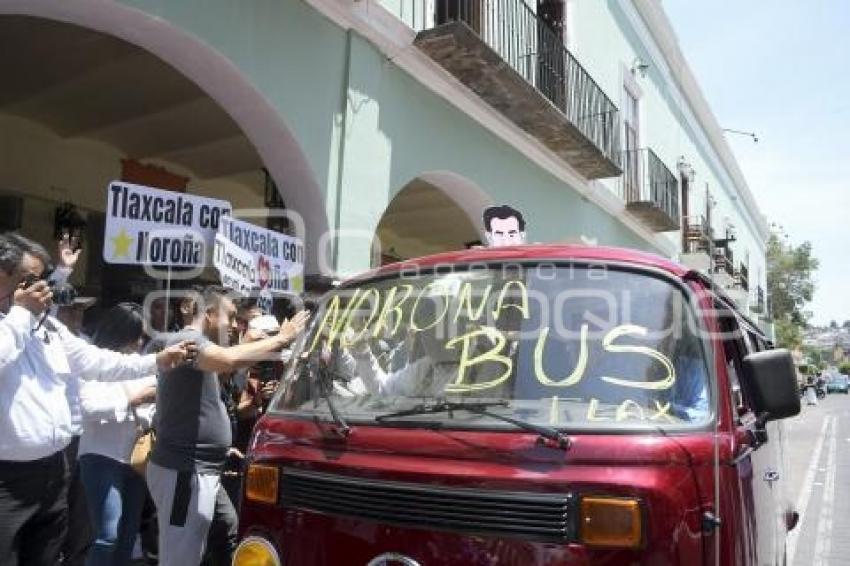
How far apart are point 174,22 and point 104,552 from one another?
331cm

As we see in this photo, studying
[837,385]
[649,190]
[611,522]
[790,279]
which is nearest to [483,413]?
[611,522]

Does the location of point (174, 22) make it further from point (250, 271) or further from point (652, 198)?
point (652, 198)

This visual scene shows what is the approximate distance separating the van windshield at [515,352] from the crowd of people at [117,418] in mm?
422

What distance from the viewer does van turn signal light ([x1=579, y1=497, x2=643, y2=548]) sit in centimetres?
210

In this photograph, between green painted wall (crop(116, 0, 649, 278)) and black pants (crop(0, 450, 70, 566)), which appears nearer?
black pants (crop(0, 450, 70, 566))

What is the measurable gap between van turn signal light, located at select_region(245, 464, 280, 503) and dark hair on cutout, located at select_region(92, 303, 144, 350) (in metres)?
2.35

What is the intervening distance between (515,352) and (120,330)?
9.87ft

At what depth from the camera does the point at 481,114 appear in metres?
8.99

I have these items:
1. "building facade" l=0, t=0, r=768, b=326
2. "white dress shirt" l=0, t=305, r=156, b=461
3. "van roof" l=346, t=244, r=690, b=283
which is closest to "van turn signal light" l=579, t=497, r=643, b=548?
"van roof" l=346, t=244, r=690, b=283

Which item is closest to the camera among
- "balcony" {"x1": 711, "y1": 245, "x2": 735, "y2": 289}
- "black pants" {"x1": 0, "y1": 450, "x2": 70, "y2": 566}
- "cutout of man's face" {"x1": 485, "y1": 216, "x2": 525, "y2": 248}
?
"black pants" {"x1": 0, "y1": 450, "x2": 70, "y2": 566}

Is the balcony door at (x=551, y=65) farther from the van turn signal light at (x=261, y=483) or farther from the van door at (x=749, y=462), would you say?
the van turn signal light at (x=261, y=483)

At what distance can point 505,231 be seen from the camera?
6250 millimetres

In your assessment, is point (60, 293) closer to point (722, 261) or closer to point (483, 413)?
point (483, 413)

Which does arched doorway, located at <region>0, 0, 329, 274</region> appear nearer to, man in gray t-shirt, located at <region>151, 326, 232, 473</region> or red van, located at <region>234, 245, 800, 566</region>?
man in gray t-shirt, located at <region>151, 326, 232, 473</region>
